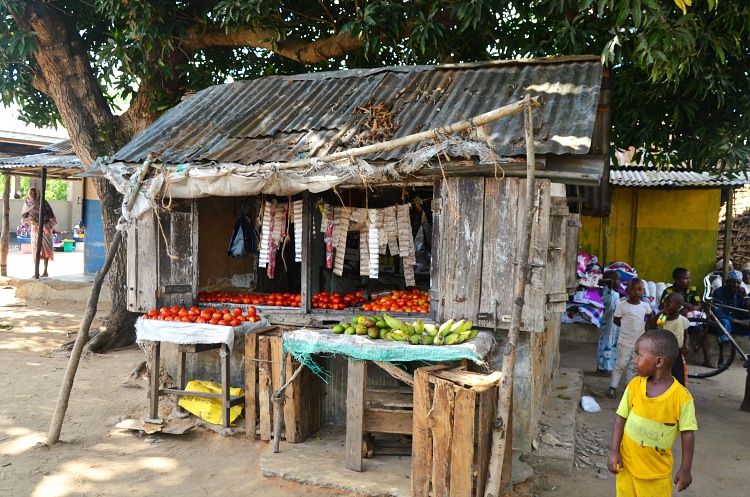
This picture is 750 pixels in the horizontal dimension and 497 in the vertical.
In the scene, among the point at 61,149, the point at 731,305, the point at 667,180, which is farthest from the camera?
the point at 61,149

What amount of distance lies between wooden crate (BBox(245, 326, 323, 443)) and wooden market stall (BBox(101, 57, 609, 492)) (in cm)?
2

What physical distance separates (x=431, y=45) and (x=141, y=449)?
6444 mm

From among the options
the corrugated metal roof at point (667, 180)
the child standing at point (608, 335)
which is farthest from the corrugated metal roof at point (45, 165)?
the corrugated metal roof at point (667, 180)

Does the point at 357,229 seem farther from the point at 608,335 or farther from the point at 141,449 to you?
the point at 608,335

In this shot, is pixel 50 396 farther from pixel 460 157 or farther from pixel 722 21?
pixel 722 21

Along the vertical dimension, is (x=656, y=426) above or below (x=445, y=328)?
below

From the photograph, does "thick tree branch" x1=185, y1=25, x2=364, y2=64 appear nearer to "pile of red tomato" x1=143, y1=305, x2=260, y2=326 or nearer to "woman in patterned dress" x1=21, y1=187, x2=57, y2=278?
"pile of red tomato" x1=143, y1=305, x2=260, y2=326

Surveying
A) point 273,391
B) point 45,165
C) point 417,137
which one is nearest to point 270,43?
point 417,137

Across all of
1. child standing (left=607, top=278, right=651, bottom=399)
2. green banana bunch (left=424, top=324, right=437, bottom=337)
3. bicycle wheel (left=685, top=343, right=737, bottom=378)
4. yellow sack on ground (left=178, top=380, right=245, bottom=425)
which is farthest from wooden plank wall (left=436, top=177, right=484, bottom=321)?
bicycle wheel (left=685, top=343, right=737, bottom=378)

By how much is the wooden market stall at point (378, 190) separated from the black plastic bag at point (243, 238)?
0.03 meters

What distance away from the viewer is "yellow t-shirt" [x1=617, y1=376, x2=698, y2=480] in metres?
3.26

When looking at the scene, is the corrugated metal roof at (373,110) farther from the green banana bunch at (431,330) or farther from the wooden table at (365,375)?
the wooden table at (365,375)

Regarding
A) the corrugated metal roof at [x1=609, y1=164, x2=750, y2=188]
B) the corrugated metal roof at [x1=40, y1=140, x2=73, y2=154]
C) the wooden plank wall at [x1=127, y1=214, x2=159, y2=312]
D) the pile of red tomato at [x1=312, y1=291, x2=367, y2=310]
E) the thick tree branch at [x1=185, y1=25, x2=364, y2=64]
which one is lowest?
the pile of red tomato at [x1=312, y1=291, x2=367, y2=310]

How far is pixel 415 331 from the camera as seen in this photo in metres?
5.09
